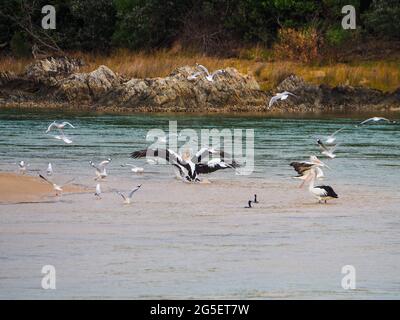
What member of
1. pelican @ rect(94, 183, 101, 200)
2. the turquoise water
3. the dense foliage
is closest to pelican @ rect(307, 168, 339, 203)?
the turquoise water

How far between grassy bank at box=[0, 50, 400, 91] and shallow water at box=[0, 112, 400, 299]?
1867cm

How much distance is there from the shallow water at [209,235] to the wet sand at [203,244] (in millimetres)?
14

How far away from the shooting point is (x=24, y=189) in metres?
21.4

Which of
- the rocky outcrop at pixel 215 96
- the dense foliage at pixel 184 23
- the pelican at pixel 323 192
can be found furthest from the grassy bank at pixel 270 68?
the pelican at pixel 323 192

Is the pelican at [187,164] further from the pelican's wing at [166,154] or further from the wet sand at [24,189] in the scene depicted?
the wet sand at [24,189]

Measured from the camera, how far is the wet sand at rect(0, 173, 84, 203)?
67.4 feet

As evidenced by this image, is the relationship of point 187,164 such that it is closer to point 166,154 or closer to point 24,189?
point 166,154

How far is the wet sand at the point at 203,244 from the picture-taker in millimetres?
14281

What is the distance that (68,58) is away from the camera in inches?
2108

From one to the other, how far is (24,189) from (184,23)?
111 ft

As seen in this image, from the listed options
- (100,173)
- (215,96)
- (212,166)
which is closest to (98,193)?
(100,173)
